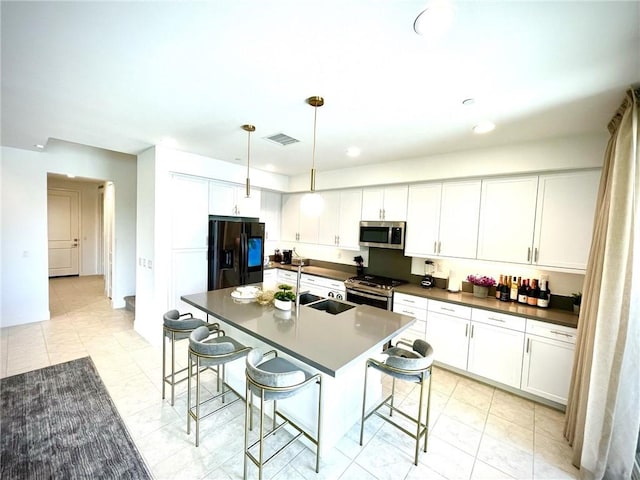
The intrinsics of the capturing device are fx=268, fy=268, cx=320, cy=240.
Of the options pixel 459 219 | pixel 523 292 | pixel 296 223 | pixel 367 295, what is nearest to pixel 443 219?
pixel 459 219

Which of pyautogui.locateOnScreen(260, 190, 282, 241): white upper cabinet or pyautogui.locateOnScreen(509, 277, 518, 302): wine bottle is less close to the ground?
pyautogui.locateOnScreen(260, 190, 282, 241): white upper cabinet

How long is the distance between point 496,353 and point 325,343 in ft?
7.11

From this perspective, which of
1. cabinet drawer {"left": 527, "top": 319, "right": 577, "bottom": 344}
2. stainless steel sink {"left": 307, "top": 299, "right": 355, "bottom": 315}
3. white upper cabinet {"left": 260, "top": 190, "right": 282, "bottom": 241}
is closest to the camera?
cabinet drawer {"left": 527, "top": 319, "right": 577, "bottom": 344}

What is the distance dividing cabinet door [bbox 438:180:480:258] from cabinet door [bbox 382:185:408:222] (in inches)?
20.2

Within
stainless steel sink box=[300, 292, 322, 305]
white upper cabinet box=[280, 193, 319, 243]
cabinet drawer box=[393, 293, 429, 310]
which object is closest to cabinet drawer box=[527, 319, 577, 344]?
cabinet drawer box=[393, 293, 429, 310]

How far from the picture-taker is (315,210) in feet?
7.63

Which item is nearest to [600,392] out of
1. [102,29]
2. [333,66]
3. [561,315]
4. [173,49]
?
[561,315]

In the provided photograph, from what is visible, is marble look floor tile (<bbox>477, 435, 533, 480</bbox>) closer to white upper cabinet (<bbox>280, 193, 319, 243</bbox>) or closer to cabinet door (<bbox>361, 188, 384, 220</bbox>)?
cabinet door (<bbox>361, 188, 384, 220</bbox>)

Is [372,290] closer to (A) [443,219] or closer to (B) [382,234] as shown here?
(B) [382,234]

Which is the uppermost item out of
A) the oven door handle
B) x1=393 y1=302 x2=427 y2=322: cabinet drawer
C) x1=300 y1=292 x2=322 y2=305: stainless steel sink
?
x1=300 y1=292 x2=322 y2=305: stainless steel sink

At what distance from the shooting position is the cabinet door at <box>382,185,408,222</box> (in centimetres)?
377

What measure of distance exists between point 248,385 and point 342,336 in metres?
0.70

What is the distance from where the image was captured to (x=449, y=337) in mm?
3129

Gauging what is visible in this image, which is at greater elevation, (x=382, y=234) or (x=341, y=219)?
(x=341, y=219)
